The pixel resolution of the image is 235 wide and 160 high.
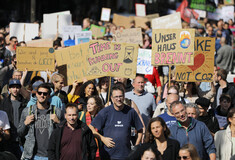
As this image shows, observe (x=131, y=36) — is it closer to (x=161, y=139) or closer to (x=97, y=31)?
(x=97, y=31)

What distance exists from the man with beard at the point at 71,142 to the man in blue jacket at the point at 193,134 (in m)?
1.04

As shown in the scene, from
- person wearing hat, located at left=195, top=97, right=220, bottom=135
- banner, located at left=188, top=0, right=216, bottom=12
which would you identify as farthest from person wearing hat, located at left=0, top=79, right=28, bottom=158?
banner, located at left=188, top=0, right=216, bottom=12

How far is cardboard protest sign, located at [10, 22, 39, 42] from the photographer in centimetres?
1579

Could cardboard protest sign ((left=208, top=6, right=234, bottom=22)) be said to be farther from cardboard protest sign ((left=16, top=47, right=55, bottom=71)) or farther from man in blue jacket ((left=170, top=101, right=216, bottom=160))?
man in blue jacket ((left=170, top=101, right=216, bottom=160))

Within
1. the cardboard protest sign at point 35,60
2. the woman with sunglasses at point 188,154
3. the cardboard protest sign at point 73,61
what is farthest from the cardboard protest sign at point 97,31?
the woman with sunglasses at point 188,154

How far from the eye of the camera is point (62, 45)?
13.8m

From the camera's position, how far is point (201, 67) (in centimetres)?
1027

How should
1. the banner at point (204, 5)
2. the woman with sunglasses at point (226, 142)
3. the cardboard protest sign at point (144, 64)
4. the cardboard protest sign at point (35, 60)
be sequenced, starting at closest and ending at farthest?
the woman with sunglasses at point (226, 142), the cardboard protest sign at point (35, 60), the cardboard protest sign at point (144, 64), the banner at point (204, 5)

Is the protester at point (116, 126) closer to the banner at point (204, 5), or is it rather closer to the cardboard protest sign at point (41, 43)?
the cardboard protest sign at point (41, 43)

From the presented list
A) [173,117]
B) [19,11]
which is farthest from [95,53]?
[19,11]

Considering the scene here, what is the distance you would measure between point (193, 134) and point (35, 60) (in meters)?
4.80

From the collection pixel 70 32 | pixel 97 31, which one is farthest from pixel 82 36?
pixel 97 31

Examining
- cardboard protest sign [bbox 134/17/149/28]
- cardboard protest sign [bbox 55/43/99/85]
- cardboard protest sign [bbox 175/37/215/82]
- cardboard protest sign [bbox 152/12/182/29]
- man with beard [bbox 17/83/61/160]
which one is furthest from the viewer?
cardboard protest sign [bbox 134/17/149/28]

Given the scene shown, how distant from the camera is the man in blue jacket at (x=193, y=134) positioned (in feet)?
22.2
